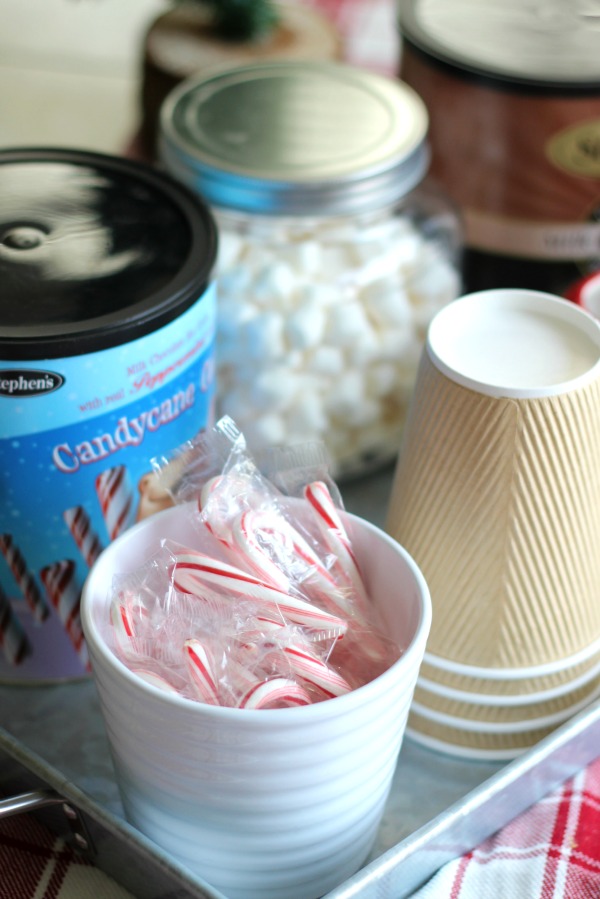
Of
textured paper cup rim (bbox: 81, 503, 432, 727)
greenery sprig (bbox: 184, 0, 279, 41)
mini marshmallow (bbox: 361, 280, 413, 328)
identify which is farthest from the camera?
greenery sprig (bbox: 184, 0, 279, 41)

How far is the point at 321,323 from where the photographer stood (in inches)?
20.2

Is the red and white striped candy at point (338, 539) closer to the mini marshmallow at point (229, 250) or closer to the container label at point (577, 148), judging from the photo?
the mini marshmallow at point (229, 250)

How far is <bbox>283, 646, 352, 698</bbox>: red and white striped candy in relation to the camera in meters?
0.35

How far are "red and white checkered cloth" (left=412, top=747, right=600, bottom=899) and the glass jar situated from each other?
0.67 feet

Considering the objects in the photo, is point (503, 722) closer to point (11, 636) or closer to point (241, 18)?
point (11, 636)

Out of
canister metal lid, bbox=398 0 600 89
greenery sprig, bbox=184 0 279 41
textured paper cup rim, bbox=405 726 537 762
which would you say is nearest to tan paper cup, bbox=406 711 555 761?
textured paper cup rim, bbox=405 726 537 762

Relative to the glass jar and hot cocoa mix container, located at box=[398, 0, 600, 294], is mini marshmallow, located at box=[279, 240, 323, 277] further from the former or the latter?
hot cocoa mix container, located at box=[398, 0, 600, 294]

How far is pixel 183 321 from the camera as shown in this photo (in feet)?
1.38

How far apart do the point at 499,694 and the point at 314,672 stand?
111 millimetres

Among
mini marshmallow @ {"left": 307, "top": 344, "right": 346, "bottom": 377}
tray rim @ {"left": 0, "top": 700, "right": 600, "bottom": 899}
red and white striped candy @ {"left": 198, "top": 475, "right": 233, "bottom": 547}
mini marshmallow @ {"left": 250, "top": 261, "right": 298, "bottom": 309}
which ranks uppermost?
mini marshmallow @ {"left": 250, "top": 261, "right": 298, "bottom": 309}

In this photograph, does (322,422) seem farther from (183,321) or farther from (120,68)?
(120,68)

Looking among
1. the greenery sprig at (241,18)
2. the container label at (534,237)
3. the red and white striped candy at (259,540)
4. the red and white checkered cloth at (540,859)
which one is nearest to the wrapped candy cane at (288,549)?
the red and white striped candy at (259,540)

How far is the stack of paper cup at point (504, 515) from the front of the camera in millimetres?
387

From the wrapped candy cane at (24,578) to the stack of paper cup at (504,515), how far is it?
15cm
